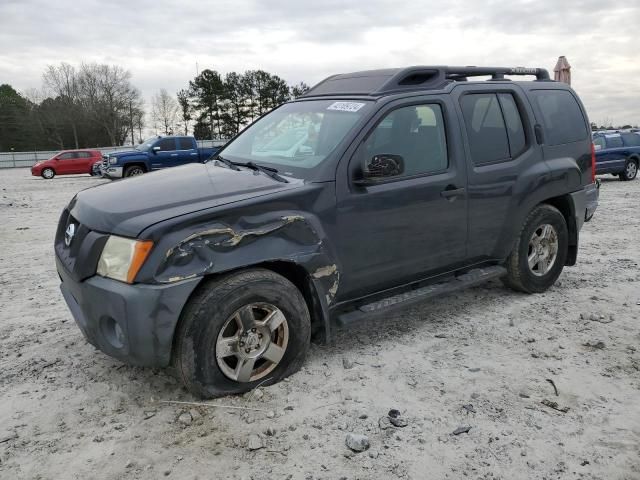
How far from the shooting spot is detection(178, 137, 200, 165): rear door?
19328 mm

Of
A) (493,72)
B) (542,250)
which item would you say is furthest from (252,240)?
(542,250)

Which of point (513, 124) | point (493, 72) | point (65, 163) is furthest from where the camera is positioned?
point (65, 163)

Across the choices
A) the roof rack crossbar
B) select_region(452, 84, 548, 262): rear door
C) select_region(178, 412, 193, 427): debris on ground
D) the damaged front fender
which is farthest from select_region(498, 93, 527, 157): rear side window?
select_region(178, 412, 193, 427): debris on ground

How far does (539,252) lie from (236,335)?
3240 mm

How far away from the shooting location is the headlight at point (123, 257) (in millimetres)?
2822

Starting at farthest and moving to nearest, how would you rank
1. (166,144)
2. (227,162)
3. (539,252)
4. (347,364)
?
(166,144)
(539,252)
(227,162)
(347,364)

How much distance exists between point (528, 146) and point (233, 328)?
318 centimetres

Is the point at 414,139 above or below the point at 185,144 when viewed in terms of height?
below

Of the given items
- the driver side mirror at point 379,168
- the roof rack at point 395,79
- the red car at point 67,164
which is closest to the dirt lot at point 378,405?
the driver side mirror at point 379,168

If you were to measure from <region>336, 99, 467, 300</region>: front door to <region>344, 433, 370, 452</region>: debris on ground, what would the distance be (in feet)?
3.43

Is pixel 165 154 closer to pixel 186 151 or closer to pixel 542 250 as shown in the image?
pixel 186 151

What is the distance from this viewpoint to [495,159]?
444cm

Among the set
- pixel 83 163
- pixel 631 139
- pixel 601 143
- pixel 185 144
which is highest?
pixel 185 144

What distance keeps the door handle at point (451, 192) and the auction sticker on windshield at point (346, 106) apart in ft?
2.99
